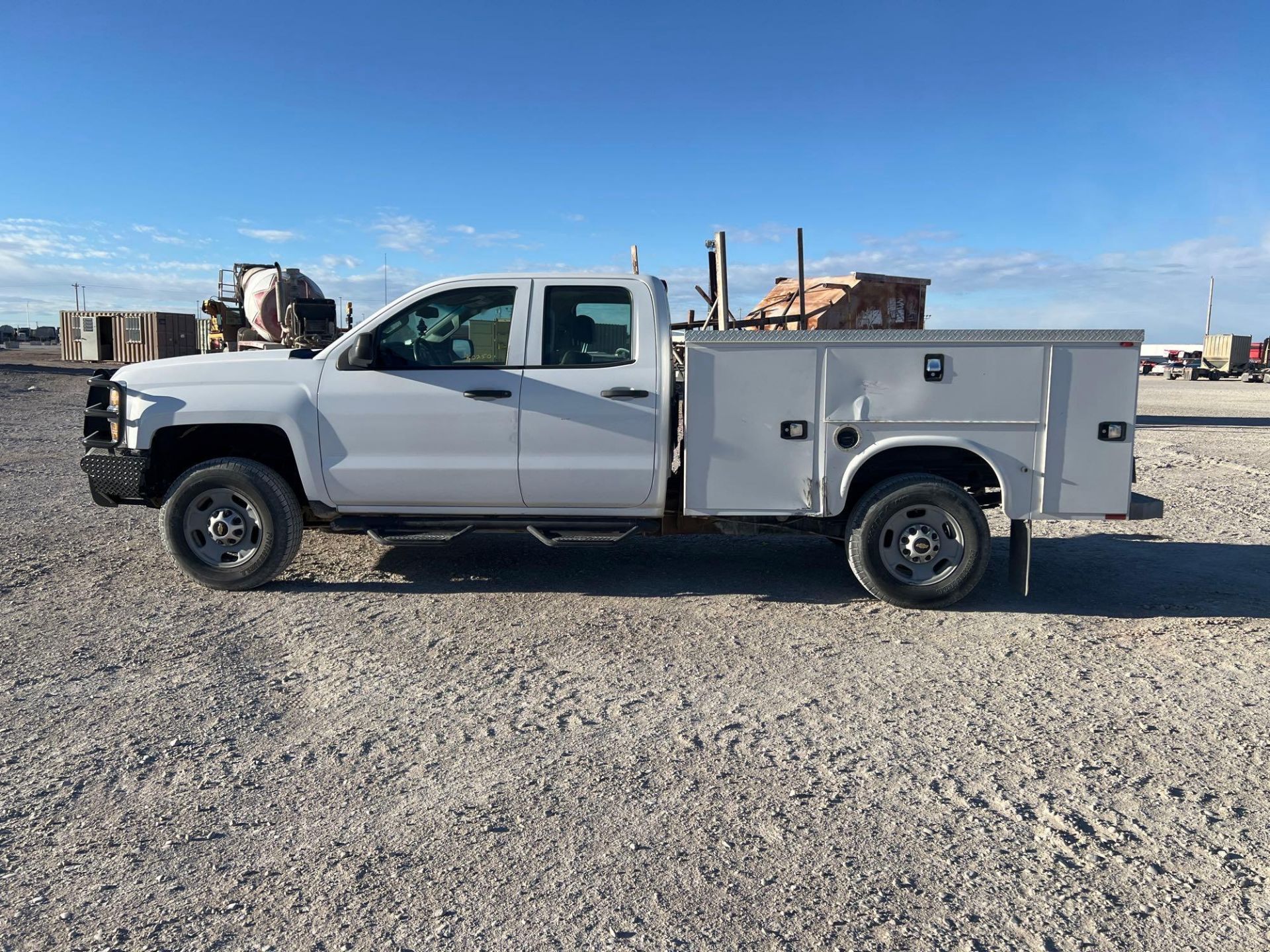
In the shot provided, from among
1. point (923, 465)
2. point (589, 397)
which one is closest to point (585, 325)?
point (589, 397)

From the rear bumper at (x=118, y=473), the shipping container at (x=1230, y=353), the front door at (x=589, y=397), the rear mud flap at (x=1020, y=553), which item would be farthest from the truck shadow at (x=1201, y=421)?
the shipping container at (x=1230, y=353)

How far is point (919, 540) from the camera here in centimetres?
596

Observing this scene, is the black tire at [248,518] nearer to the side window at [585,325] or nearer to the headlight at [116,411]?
the headlight at [116,411]

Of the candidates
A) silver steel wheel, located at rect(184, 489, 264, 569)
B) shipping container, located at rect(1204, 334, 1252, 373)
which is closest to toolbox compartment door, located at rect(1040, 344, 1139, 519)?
silver steel wheel, located at rect(184, 489, 264, 569)

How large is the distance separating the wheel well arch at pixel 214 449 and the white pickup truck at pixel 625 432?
0.06 m

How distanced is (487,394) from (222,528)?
2.01 meters

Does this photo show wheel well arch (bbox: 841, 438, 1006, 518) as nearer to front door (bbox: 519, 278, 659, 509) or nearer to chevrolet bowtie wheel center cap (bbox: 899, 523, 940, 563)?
chevrolet bowtie wheel center cap (bbox: 899, 523, 940, 563)

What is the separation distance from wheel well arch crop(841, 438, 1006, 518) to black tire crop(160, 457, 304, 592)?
363cm

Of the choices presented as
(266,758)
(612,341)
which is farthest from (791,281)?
(266,758)

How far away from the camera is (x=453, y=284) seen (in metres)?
6.09

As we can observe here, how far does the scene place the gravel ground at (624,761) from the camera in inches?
111

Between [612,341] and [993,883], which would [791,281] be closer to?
[612,341]

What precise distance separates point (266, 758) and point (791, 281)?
9835 mm

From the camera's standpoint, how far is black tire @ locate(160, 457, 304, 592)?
610 cm
